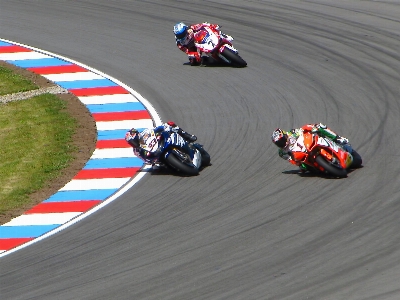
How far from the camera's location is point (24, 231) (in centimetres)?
1212

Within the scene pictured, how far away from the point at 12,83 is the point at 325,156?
29.0 feet

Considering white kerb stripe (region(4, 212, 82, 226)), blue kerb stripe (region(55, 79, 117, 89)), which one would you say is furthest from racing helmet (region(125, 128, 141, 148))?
blue kerb stripe (region(55, 79, 117, 89))

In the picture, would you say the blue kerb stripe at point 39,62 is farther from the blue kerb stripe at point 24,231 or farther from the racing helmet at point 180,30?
the blue kerb stripe at point 24,231

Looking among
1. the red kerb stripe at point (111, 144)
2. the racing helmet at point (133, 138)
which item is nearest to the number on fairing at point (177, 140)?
the racing helmet at point (133, 138)

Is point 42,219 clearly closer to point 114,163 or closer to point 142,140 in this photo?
point 142,140

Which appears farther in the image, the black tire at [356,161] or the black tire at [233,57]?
the black tire at [233,57]

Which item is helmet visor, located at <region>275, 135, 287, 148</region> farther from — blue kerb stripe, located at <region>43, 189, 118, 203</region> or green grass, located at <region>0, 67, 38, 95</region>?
green grass, located at <region>0, 67, 38, 95</region>

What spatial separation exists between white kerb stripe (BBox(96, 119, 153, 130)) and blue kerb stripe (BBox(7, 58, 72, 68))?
164 inches

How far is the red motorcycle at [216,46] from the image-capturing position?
1823cm

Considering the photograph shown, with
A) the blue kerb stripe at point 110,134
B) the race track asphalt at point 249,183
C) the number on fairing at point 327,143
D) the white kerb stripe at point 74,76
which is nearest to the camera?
the race track asphalt at point 249,183

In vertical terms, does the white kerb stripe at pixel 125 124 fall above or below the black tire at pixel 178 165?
below

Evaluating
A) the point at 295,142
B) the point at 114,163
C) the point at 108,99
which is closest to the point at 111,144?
the point at 114,163

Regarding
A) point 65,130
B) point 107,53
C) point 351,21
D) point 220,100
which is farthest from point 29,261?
point 351,21

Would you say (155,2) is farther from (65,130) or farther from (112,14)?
(65,130)
